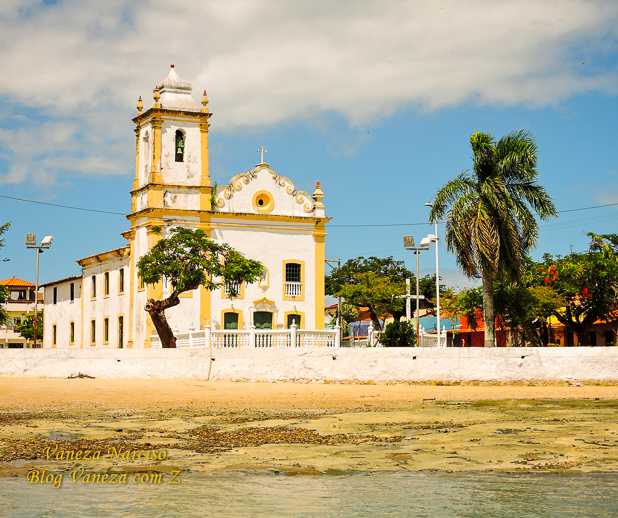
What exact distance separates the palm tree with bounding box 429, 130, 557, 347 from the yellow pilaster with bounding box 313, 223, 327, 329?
501 inches

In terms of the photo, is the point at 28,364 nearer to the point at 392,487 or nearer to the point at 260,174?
the point at 260,174

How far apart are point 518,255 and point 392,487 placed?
21.4 metres

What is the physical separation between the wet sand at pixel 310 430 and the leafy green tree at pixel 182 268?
30.5ft

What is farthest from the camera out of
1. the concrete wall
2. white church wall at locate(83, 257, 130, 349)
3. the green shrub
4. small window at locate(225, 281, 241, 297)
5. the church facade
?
white church wall at locate(83, 257, 130, 349)

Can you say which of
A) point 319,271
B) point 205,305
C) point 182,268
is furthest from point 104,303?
point 182,268

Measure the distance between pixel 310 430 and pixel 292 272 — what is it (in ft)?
89.8

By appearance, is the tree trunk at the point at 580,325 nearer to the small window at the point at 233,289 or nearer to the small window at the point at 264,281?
the small window at the point at 264,281

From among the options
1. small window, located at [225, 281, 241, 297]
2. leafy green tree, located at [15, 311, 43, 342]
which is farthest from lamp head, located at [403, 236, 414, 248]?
leafy green tree, located at [15, 311, 43, 342]

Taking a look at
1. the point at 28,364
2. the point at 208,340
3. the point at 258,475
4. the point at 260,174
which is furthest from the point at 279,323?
the point at 258,475

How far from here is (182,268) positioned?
104 ft

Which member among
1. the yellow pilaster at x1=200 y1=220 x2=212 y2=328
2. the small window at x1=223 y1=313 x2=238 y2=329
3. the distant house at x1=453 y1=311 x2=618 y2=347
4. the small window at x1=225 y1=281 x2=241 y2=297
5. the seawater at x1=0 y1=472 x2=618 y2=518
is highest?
the small window at x1=225 y1=281 x2=241 y2=297

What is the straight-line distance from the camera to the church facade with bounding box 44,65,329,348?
3859cm

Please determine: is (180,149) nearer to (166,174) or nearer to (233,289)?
(166,174)

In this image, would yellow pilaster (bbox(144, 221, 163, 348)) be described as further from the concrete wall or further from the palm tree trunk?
A: the palm tree trunk
